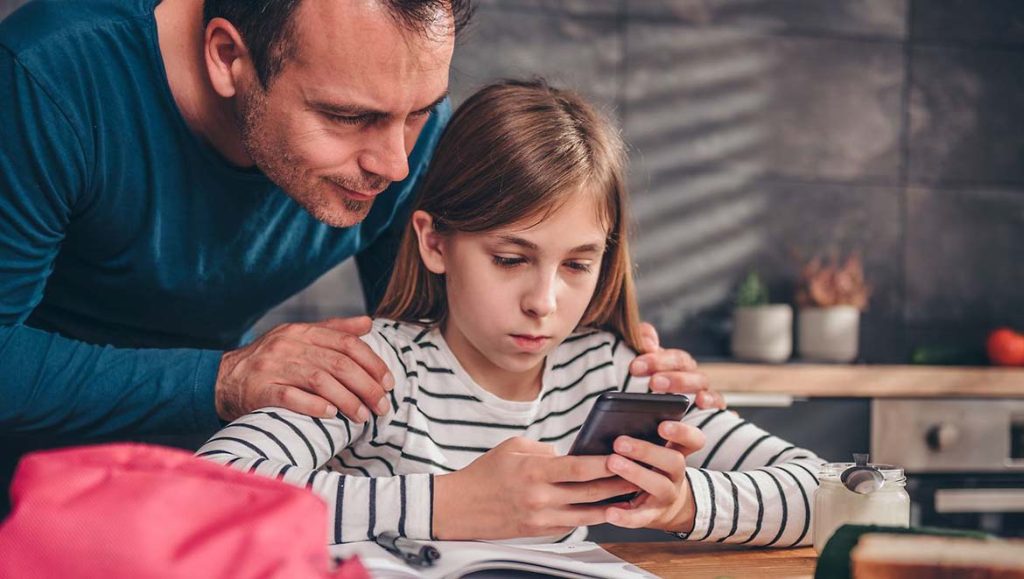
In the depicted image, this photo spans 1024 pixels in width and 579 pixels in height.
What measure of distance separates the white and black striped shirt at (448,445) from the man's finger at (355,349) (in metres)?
0.06

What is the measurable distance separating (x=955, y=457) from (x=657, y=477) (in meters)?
1.94

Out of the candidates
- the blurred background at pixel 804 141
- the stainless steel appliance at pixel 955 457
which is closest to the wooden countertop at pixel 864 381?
the stainless steel appliance at pixel 955 457

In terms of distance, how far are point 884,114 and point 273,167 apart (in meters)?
2.42

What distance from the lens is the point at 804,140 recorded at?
322cm

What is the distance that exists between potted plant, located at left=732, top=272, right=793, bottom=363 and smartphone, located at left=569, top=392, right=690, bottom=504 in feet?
6.48

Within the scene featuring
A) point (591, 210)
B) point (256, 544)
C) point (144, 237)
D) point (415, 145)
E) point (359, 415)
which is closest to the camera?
point (256, 544)

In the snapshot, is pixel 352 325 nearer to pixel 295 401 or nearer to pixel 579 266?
pixel 295 401

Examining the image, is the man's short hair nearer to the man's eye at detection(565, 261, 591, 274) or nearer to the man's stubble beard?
the man's stubble beard

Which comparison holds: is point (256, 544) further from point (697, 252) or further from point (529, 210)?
point (697, 252)

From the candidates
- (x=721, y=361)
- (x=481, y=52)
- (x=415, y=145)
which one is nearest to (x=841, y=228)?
(x=721, y=361)

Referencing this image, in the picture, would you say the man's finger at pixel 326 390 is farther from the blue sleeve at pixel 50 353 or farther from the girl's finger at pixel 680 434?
the girl's finger at pixel 680 434

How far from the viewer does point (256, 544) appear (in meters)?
0.57

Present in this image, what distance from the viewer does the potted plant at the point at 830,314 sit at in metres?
2.94

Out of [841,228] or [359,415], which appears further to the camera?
[841,228]
